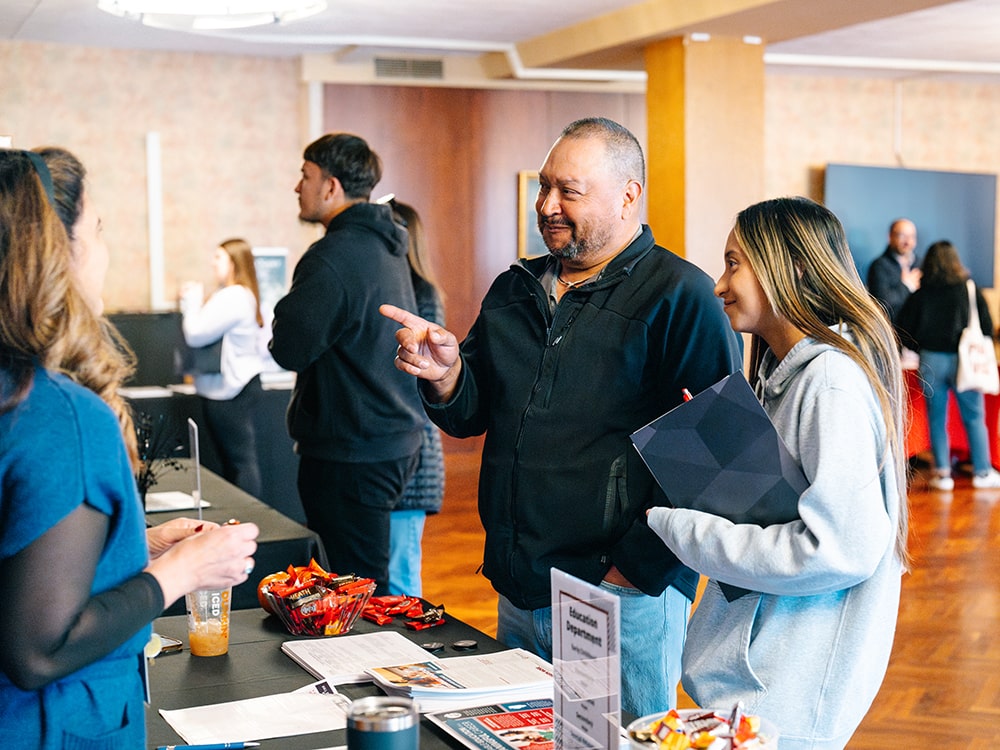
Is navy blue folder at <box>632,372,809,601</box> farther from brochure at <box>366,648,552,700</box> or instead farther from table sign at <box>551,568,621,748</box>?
table sign at <box>551,568,621,748</box>

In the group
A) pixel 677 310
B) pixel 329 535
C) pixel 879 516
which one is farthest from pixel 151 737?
pixel 329 535

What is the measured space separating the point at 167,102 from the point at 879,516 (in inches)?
308

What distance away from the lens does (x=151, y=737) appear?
1604mm

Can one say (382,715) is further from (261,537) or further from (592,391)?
(261,537)

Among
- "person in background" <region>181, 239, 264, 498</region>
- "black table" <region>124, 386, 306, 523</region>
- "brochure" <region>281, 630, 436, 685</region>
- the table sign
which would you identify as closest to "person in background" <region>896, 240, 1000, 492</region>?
"black table" <region>124, 386, 306, 523</region>

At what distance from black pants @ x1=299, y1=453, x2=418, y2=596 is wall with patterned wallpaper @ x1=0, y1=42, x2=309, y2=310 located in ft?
17.6

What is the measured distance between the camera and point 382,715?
1.21 m

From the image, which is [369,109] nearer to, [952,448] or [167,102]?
[167,102]

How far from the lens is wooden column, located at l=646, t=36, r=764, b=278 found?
7102 mm

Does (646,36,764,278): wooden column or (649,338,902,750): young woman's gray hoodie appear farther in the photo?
(646,36,764,278): wooden column

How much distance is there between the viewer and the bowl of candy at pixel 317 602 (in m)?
2.09

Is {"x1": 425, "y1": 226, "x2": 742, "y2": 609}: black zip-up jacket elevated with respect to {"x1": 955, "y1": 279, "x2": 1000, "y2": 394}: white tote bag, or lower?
elevated

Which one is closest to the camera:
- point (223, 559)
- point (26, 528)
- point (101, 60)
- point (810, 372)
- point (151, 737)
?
point (26, 528)

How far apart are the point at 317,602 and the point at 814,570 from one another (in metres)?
0.90
